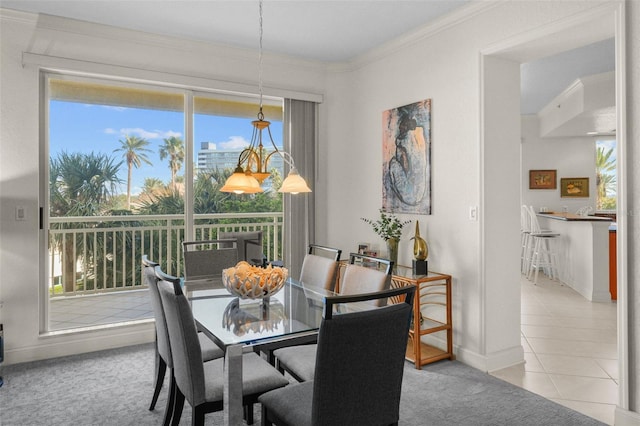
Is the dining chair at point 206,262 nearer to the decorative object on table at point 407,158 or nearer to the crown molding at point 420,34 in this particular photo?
the decorative object on table at point 407,158

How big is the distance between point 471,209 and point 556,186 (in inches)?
246

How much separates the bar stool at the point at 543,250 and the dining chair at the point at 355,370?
5770 mm

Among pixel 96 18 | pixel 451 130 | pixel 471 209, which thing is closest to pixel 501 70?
pixel 451 130

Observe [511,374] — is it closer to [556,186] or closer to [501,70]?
[501,70]

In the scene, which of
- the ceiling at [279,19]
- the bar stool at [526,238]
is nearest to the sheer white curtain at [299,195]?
Result: the ceiling at [279,19]

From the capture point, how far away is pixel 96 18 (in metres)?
3.52

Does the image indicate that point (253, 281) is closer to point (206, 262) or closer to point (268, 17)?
point (206, 262)

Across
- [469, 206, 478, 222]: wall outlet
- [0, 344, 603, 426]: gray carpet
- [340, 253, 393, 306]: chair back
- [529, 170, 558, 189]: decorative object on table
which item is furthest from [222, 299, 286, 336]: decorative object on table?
[529, 170, 558, 189]: decorative object on table

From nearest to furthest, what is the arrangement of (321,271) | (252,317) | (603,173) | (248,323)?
(248,323)
(252,317)
(321,271)
(603,173)

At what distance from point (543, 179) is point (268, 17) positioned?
23.0ft

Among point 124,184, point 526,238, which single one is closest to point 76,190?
point 124,184

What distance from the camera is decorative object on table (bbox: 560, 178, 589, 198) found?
333 inches

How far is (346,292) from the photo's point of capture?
8.51 ft

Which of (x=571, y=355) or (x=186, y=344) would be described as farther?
(x=571, y=355)
